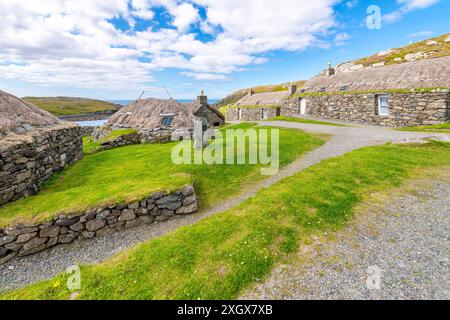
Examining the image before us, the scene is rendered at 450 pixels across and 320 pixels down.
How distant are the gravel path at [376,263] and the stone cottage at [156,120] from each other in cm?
1907

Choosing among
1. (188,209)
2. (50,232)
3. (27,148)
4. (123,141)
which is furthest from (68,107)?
(188,209)

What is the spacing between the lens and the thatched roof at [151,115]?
24359 millimetres

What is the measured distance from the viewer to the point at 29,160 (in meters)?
10.4

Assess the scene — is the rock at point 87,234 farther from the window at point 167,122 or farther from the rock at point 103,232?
the window at point 167,122

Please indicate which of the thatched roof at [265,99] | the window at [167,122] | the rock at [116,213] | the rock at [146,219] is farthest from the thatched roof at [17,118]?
the thatched roof at [265,99]

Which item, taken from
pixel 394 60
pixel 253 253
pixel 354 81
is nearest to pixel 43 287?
pixel 253 253

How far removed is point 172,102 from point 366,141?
21213 mm

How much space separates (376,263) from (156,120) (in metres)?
23.2

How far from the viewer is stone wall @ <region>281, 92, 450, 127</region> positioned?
22320mm

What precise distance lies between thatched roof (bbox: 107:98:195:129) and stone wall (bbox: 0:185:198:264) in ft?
52.4

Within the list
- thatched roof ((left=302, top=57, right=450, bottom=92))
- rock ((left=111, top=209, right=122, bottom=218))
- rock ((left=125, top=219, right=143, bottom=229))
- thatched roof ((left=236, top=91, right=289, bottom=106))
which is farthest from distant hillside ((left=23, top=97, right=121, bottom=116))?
rock ((left=125, top=219, right=143, bottom=229))

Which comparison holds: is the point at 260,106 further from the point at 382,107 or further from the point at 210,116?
the point at 382,107
